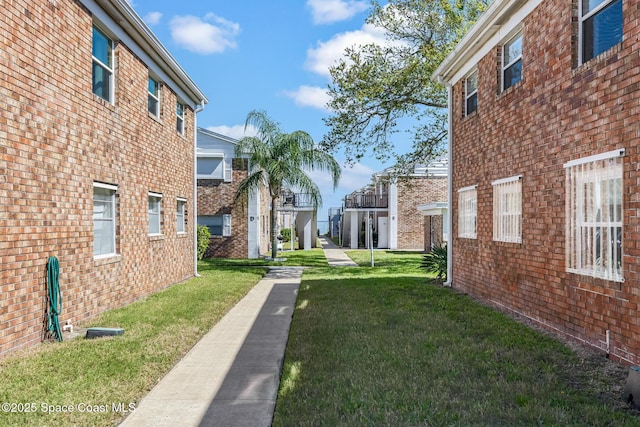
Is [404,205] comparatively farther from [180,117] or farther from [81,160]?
[81,160]

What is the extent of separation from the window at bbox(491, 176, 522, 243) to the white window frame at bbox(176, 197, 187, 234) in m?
8.19

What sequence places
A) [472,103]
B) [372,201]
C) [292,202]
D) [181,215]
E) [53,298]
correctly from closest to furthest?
[53,298] → [472,103] → [181,215] → [292,202] → [372,201]

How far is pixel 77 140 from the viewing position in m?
7.43

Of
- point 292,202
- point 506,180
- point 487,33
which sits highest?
point 487,33

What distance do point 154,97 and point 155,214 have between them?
8.77ft

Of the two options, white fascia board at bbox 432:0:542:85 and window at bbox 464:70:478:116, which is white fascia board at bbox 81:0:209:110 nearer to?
white fascia board at bbox 432:0:542:85

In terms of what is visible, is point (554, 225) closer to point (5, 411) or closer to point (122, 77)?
point (5, 411)

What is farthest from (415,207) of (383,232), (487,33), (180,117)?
(487,33)

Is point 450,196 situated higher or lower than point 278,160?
lower

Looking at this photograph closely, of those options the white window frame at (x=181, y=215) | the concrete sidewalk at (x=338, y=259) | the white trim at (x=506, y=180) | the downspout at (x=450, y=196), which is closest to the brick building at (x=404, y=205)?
the concrete sidewalk at (x=338, y=259)

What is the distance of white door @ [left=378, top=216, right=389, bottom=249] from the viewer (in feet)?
106

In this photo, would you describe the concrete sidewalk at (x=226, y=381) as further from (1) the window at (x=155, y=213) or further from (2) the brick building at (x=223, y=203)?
(2) the brick building at (x=223, y=203)

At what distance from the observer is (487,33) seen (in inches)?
367

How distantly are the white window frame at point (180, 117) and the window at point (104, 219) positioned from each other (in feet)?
16.8
